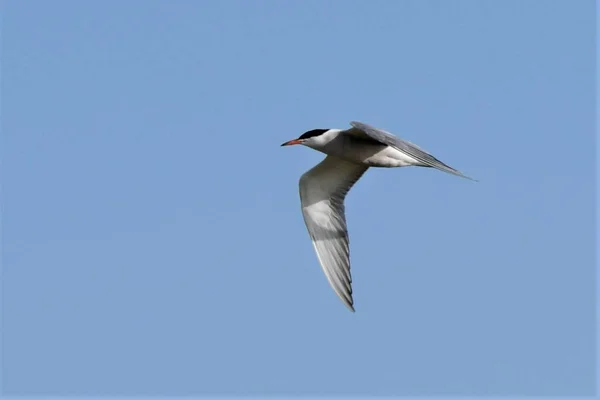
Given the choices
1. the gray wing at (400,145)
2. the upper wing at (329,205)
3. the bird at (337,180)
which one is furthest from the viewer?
the upper wing at (329,205)

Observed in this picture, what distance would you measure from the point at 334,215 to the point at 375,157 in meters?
1.87

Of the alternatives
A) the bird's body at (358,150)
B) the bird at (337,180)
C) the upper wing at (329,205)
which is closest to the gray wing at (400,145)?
the bird at (337,180)

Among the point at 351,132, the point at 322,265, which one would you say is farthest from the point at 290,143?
the point at 322,265

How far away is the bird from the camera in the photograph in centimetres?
1805

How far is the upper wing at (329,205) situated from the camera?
19203 mm

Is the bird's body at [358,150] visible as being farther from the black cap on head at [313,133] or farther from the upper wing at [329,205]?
the upper wing at [329,205]

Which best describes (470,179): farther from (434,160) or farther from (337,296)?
(337,296)

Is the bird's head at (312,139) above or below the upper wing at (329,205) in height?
above

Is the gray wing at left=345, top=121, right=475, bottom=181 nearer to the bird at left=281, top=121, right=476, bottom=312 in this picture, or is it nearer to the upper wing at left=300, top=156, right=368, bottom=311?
the bird at left=281, top=121, right=476, bottom=312

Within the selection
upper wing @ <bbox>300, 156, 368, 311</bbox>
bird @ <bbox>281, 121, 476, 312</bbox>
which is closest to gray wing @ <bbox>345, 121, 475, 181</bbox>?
bird @ <bbox>281, 121, 476, 312</bbox>

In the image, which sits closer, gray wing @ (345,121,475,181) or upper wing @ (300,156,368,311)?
gray wing @ (345,121,475,181)

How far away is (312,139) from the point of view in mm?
18203

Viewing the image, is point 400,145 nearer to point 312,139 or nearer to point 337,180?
point 312,139

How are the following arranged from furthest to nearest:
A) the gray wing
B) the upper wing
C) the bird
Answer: the upper wing, the bird, the gray wing
